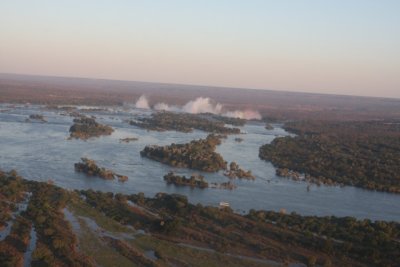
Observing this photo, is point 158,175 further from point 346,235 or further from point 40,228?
point 346,235

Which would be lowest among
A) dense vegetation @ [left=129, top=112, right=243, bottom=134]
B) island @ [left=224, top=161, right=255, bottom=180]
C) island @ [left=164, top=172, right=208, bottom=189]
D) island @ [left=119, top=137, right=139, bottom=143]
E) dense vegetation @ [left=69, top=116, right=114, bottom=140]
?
island @ [left=164, top=172, right=208, bottom=189]

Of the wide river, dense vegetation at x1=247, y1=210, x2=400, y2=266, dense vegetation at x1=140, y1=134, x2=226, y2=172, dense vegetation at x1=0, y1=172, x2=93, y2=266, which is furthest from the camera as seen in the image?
dense vegetation at x1=140, y1=134, x2=226, y2=172

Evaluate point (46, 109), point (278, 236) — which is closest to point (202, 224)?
point (278, 236)

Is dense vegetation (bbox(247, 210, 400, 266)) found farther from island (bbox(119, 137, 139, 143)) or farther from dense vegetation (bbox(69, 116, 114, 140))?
dense vegetation (bbox(69, 116, 114, 140))

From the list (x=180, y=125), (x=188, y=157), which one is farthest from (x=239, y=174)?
(x=180, y=125)

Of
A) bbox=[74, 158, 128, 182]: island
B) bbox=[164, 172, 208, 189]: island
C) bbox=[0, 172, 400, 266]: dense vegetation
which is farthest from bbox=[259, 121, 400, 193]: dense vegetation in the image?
bbox=[74, 158, 128, 182]: island
